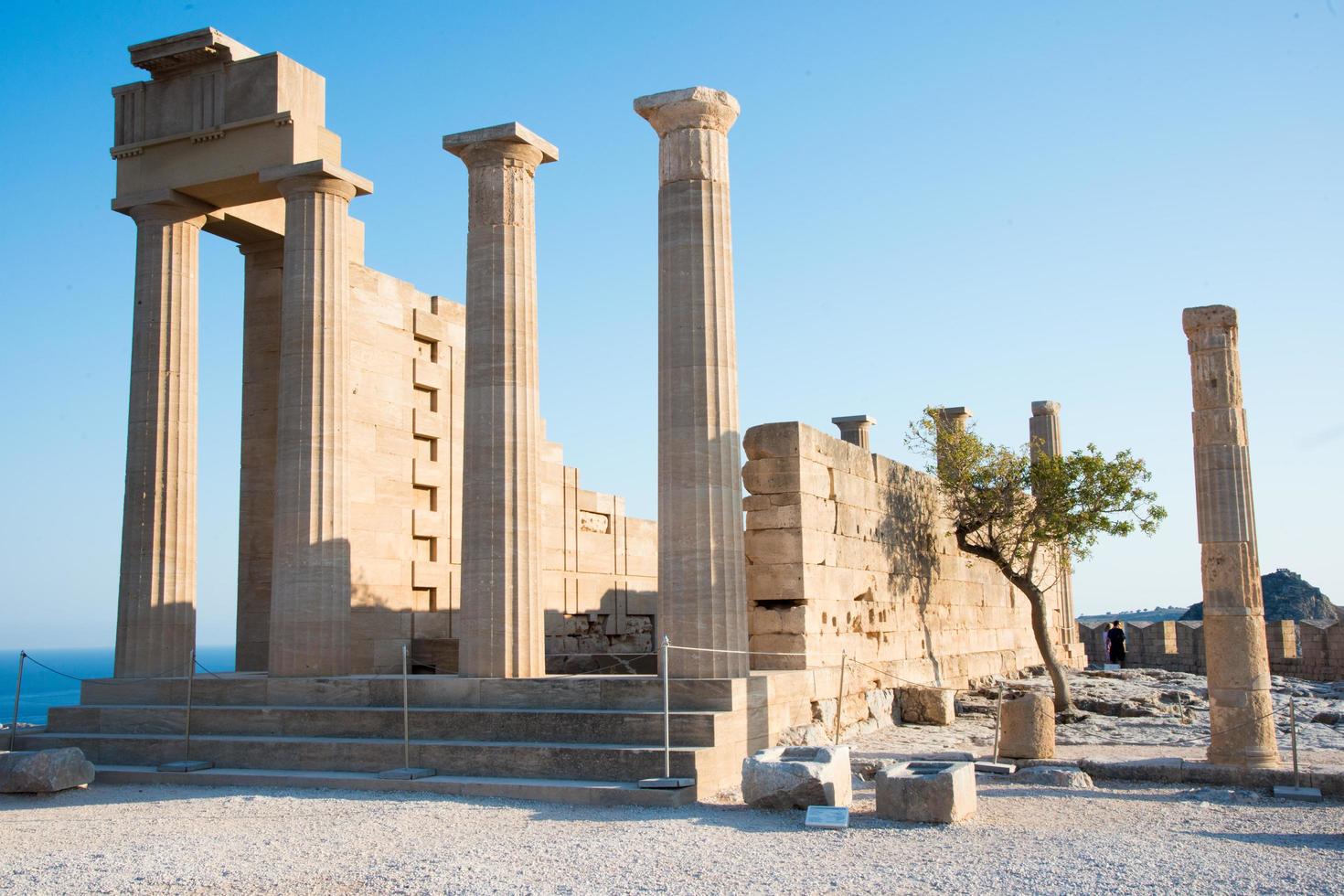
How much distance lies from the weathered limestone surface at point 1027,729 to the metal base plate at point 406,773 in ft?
21.7

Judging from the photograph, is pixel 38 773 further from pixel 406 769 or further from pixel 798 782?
pixel 798 782

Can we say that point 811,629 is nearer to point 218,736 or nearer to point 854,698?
point 854,698

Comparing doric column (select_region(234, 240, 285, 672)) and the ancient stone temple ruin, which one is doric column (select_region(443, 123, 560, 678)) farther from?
doric column (select_region(234, 240, 285, 672))

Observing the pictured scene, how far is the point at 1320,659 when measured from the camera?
29.4m

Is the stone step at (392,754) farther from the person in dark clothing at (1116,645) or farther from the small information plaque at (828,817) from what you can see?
the person in dark clothing at (1116,645)

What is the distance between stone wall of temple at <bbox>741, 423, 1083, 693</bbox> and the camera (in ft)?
58.5

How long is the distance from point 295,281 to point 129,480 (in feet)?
12.3

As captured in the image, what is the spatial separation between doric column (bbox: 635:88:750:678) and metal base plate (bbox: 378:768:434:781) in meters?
2.98

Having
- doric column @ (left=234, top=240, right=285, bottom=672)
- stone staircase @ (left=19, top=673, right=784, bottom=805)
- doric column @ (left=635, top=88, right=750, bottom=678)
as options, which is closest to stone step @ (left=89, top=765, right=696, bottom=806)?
stone staircase @ (left=19, top=673, right=784, bottom=805)

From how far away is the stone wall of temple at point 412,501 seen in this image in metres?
18.0

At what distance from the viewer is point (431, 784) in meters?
13.1

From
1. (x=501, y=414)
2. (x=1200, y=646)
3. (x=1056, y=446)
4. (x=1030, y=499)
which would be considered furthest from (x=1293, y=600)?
(x=501, y=414)

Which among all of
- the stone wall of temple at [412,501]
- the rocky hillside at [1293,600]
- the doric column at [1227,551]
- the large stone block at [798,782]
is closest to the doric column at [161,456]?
the stone wall of temple at [412,501]

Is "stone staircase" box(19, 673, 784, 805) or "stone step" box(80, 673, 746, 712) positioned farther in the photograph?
"stone step" box(80, 673, 746, 712)
